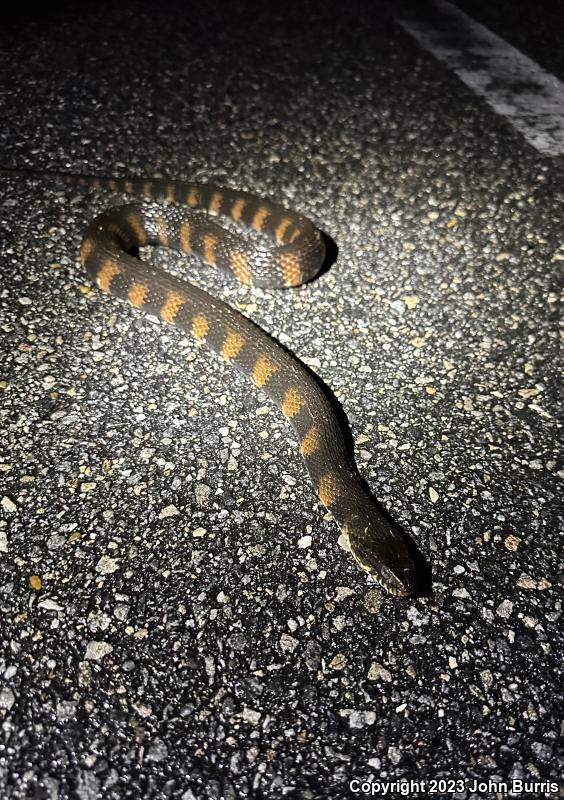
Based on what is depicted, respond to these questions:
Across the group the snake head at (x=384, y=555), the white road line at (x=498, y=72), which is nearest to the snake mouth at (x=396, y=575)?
the snake head at (x=384, y=555)

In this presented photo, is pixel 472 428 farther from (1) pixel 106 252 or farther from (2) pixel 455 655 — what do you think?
(1) pixel 106 252

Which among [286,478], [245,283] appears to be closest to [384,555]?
[286,478]

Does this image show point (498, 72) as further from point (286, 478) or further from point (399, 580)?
point (399, 580)

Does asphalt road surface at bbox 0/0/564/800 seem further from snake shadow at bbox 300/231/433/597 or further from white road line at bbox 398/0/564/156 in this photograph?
white road line at bbox 398/0/564/156

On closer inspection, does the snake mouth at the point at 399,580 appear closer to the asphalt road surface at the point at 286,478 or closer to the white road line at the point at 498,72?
the asphalt road surface at the point at 286,478

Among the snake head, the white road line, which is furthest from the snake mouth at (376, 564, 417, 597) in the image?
the white road line

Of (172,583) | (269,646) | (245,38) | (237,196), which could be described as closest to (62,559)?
(172,583)
